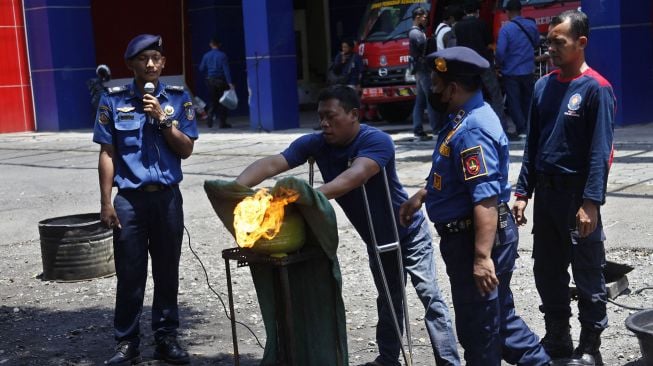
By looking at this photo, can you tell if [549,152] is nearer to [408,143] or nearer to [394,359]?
[394,359]

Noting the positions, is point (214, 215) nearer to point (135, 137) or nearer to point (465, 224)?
point (135, 137)

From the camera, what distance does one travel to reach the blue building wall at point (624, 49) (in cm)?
1487

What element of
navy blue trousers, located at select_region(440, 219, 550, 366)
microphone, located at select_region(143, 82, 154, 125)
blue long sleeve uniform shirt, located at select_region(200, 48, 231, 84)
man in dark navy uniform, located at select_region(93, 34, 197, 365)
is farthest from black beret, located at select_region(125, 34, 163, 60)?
blue long sleeve uniform shirt, located at select_region(200, 48, 231, 84)

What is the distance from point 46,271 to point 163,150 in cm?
299

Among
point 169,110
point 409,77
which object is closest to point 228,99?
point 409,77

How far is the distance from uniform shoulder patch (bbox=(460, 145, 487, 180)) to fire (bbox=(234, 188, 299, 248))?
78 cm

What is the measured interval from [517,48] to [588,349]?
9.21 meters

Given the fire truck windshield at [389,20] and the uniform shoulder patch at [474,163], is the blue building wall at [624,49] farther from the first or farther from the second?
the uniform shoulder patch at [474,163]

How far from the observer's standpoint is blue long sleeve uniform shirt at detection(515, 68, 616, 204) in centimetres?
474

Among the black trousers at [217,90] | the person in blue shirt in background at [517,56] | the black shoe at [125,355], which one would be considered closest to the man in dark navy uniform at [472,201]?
the black shoe at [125,355]

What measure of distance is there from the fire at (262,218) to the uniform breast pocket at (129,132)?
150 cm

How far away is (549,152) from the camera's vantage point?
16.4ft

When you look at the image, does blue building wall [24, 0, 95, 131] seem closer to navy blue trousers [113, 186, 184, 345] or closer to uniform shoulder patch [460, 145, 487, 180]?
navy blue trousers [113, 186, 184, 345]

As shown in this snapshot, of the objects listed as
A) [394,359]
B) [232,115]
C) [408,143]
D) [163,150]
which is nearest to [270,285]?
[394,359]
